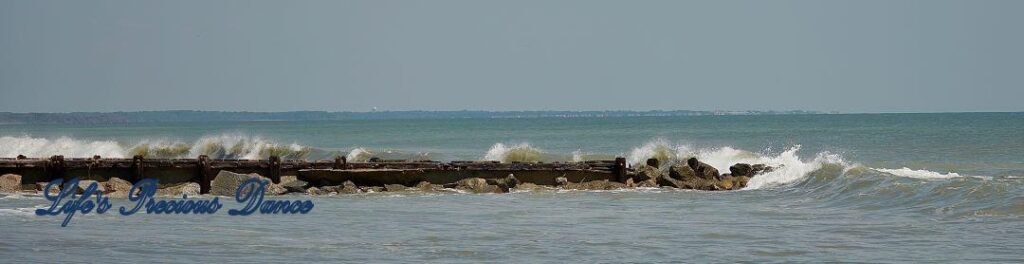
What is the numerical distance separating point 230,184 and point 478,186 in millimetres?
4910

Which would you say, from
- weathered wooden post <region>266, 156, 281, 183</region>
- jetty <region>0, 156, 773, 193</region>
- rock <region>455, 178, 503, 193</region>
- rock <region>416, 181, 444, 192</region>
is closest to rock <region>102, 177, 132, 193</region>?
jetty <region>0, 156, 773, 193</region>

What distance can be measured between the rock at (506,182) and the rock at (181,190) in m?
5.88

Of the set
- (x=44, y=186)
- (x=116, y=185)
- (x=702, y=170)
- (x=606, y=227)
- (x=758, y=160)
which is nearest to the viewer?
(x=606, y=227)

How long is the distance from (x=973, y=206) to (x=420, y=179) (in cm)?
1145

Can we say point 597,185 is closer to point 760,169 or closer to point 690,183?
point 690,183

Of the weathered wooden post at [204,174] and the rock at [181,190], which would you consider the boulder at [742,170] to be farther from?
the rock at [181,190]

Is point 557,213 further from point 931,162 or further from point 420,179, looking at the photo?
point 931,162

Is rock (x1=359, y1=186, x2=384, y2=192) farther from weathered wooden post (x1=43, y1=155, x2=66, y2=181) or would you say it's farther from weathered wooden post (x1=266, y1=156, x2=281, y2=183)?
weathered wooden post (x1=43, y1=155, x2=66, y2=181)

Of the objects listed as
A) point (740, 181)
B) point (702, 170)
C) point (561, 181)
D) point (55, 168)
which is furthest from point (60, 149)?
point (740, 181)

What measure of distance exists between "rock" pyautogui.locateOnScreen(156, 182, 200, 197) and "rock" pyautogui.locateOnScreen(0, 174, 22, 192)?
2.75 m

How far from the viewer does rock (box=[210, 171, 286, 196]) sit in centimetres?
2688

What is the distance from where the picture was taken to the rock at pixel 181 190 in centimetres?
2719

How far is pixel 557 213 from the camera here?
73.8 feet

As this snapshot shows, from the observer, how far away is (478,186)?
2783 cm
